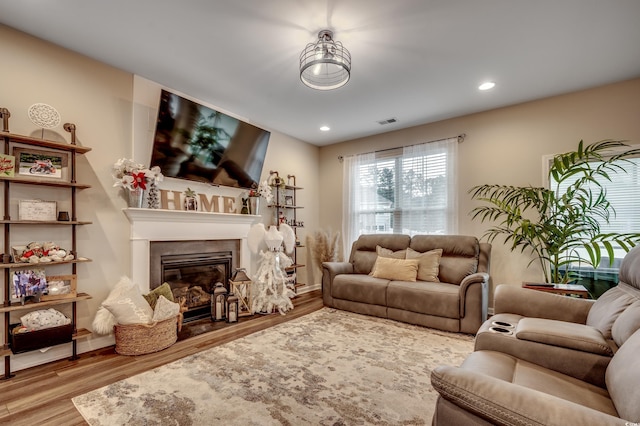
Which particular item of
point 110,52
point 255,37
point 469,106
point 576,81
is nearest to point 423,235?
point 469,106

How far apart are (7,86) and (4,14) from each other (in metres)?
0.49

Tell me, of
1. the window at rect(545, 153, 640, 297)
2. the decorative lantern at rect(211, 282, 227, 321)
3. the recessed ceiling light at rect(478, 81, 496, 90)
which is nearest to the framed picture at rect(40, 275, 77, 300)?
the decorative lantern at rect(211, 282, 227, 321)

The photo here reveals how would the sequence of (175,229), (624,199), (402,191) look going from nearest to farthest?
(624,199), (175,229), (402,191)

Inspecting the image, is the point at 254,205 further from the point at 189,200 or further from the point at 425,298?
the point at 425,298

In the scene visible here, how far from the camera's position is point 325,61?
2256 millimetres

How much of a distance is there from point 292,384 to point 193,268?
6.86 feet

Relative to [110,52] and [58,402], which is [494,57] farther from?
[58,402]

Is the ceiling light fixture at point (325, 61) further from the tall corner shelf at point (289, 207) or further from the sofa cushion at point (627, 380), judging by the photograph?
the sofa cushion at point (627, 380)

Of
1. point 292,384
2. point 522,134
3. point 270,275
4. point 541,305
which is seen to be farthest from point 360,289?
point 522,134

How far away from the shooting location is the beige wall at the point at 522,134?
323cm

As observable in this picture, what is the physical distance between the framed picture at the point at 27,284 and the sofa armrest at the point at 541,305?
→ 345 cm

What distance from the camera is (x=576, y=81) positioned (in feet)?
10.5

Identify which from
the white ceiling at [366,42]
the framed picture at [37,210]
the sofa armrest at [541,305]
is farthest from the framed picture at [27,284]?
the sofa armrest at [541,305]

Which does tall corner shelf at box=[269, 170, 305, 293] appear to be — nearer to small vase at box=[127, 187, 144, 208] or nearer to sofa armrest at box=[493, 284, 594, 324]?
small vase at box=[127, 187, 144, 208]
